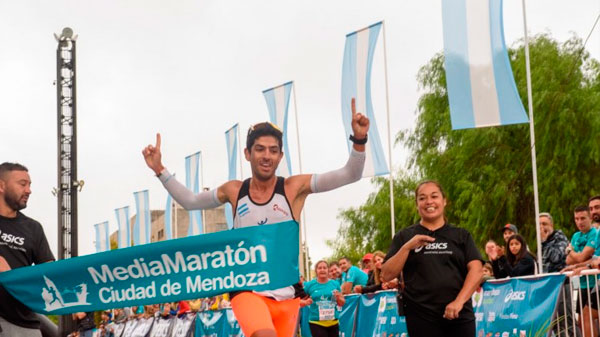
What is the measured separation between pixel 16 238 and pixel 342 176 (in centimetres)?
244

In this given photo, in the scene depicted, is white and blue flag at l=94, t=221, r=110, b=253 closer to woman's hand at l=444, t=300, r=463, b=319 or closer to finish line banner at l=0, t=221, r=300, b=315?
finish line banner at l=0, t=221, r=300, b=315

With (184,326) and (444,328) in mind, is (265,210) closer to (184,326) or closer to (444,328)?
(444,328)

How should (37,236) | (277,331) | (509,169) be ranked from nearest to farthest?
(277,331), (37,236), (509,169)

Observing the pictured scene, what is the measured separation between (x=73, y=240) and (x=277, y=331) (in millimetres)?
17043

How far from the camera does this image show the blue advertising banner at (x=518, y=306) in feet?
32.6

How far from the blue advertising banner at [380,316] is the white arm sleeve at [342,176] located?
6.08 m

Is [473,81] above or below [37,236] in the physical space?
above

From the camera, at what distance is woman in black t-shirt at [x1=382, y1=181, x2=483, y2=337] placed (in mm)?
6699

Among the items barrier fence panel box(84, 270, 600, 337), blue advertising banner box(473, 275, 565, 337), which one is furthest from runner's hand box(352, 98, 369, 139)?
blue advertising banner box(473, 275, 565, 337)

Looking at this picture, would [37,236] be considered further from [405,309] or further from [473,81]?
[473,81]

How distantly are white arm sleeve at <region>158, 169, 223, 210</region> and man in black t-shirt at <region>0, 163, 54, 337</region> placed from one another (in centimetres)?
101

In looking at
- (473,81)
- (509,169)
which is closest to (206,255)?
(473,81)

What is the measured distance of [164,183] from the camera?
7.00 meters

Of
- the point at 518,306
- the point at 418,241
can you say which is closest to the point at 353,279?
the point at 518,306
